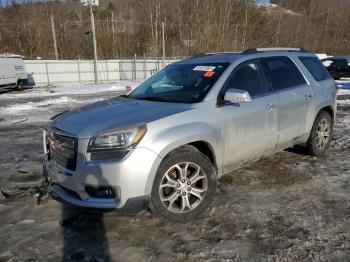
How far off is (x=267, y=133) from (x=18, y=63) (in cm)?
2162

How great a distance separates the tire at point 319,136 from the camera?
5293mm

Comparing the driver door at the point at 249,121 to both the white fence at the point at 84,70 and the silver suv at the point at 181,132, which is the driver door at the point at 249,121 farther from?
the white fence at the point at 84,70

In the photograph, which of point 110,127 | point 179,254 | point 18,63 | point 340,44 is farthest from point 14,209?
point 340,44

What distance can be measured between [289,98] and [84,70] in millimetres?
28652

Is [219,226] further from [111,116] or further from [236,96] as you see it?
[111,116]

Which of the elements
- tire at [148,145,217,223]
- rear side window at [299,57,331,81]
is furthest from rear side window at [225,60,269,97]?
rear side window at [299,57,331,81]

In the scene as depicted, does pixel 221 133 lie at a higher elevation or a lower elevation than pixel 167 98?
lower

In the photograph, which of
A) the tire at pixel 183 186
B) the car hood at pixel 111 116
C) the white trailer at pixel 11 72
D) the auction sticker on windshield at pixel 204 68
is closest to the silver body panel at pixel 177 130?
the car hood at pixel 111 116

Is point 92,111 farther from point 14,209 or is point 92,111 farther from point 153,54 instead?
point 153,54

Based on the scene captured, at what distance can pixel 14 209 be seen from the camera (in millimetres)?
4000

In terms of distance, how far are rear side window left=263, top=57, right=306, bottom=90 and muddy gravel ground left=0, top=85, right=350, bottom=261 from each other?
4.26 feet

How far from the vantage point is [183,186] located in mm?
3494

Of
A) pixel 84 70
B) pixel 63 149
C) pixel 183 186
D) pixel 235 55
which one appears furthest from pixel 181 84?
pixel 84 70

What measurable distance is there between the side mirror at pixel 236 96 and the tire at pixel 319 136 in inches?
83.2
